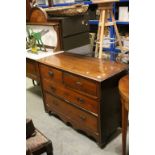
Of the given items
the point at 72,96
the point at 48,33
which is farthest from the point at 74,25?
the point at 72,96

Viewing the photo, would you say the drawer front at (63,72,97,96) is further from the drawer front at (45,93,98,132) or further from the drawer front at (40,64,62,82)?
the drawer front at (45,93,98,132)

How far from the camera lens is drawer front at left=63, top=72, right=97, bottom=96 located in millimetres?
1553

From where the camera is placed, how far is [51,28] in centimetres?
244

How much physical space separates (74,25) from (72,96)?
107 cm

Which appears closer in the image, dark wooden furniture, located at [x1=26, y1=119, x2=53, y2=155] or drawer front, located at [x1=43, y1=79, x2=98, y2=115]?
dark wooden furniture, located at [x1=26, y1=119, x2=53, y2=155]

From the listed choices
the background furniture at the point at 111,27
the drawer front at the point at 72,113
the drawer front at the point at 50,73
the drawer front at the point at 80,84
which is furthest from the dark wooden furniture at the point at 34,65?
the background furniture at the point at 111,27

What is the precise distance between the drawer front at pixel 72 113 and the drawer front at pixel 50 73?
23 cm

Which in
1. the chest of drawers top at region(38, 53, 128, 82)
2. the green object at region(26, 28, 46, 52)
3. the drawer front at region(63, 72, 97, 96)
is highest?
the green object at region(26, 28, 46, 52)

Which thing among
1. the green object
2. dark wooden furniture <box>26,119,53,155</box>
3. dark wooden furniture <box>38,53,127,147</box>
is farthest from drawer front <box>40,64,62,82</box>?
dark wooden furniture <box>26,119,53,155</box>

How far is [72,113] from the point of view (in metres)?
1.91
